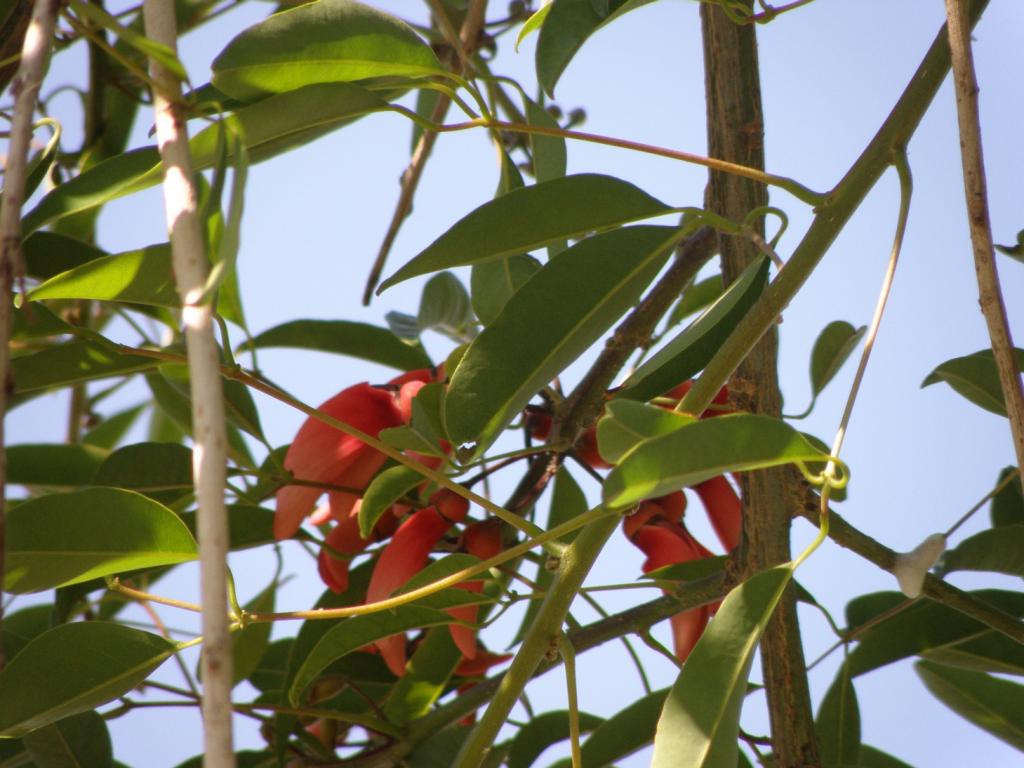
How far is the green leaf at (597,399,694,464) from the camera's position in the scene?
0.26 metres

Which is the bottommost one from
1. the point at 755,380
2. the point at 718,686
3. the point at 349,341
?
the point at 718,686

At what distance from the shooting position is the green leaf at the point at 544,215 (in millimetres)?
333

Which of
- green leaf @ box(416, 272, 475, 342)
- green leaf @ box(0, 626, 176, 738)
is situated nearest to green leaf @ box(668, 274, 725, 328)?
green leaf @ box(416, 272, 475, 342)

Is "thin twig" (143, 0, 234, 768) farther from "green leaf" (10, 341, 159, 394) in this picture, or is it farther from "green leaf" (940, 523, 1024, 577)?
"green leaf" (940, 523, 1024, 577)

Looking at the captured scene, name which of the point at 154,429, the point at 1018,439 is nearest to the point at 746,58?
the point at 1018,439

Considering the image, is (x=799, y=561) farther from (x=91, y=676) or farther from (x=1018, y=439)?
(x=91, y=676)

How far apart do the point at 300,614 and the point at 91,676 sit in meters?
0.08

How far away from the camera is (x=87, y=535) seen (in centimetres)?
34

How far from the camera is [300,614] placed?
1.07 feet

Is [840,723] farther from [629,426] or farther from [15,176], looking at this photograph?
[15,176]

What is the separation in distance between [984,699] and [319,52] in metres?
0.37

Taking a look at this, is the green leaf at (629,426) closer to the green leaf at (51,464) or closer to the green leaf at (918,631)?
the green leaf at (918,631)

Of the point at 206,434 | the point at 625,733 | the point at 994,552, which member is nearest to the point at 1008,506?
the point at 994,552

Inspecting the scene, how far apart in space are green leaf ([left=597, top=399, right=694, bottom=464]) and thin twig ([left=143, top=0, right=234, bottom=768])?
0.09 metres
